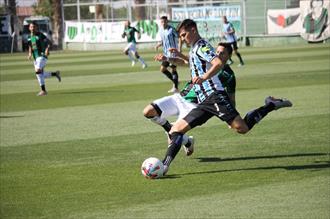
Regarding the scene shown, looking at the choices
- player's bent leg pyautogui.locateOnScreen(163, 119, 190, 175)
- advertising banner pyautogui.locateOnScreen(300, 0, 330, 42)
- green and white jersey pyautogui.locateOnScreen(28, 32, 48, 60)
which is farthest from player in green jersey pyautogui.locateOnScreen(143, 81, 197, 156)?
advertising banner pyautogui.locateOnScreen(300, 0, 330, 42)

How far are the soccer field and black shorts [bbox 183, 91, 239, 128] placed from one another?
740 millimetres

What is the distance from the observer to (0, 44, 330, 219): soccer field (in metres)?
8.84

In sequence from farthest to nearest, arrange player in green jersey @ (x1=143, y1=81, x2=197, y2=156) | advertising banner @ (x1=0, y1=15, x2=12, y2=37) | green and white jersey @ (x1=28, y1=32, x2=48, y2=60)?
advertising banner @ (x1=0, y1=15, x2=12, y2=37) < green and white jersey @ (x1=28, y1=32, x2=48, y2=60) < player in green jersey @ (x1=143, y1=81, x2=197, y2=156)

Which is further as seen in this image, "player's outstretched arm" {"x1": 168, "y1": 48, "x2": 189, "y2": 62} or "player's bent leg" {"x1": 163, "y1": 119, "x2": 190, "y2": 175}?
"player's outstretched arm" {"x1": 168, "y1": 48, "x2": 189, "y2": 62}

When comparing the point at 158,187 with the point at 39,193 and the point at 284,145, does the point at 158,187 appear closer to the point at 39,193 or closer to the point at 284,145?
the point at 39,193

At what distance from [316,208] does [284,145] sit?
4234mm

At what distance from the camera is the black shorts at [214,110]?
1064cm

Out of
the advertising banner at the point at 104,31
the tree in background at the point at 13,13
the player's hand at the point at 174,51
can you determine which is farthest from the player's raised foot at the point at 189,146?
the tree in background at the point at 13,13

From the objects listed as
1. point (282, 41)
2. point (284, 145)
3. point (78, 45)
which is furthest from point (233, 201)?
point (78, 45)

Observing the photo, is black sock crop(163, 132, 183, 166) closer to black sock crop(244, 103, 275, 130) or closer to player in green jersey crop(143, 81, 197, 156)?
player in green jersey crop(143, 81, 197, 156)

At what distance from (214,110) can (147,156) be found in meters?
1.98

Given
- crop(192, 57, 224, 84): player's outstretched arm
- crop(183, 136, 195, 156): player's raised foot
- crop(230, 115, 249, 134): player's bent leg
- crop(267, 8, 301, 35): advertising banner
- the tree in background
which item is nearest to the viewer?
crop(192, 57, 224, 84): player's outstretched arm

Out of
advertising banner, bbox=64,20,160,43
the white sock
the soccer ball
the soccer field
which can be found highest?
the white sock

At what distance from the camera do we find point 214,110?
34.9ft
